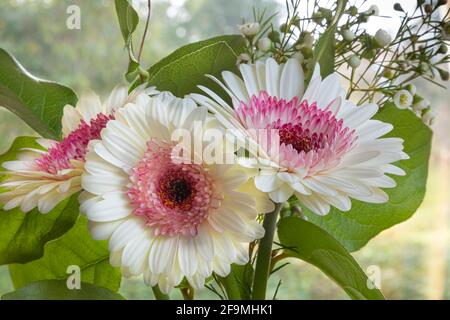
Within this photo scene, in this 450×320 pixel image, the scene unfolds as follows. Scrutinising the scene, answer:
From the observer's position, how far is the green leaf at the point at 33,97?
0.39 meters

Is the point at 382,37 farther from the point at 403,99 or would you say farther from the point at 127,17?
the point at 127,17

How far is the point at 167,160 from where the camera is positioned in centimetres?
31

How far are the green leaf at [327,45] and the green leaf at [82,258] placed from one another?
0.18 meters

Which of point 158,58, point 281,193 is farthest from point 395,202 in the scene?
point 158,58

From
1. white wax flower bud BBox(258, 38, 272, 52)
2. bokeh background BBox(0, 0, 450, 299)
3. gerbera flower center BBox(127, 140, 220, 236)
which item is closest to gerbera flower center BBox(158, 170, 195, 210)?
gerbera flower center BBox(127, 140, 220, 236)

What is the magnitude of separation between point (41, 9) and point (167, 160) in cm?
137

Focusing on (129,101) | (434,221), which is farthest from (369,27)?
(434,221)

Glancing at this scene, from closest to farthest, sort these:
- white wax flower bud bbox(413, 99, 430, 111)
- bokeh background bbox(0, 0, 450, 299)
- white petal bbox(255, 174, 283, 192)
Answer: white petal bbox(255, 174, 283, 192), white wax flower bud bbox(413, 99, 430, 111), bokeh background bbox(0, 0, 450, 299)

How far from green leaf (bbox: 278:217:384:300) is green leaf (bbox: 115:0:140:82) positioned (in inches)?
4.8

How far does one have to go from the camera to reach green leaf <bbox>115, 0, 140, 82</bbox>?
356mm

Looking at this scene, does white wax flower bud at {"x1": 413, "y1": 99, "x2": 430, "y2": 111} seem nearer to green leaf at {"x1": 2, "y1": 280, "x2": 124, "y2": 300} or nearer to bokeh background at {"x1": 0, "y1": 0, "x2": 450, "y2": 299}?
green leaf at {"x1": 2, "y1": 280, "x2": 124, "y2": 300}

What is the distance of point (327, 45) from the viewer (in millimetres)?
345

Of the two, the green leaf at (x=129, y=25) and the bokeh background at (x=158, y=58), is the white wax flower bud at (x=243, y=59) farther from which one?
the bokeh background at (x=158, y=58)
